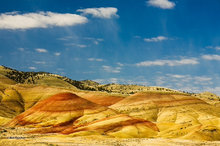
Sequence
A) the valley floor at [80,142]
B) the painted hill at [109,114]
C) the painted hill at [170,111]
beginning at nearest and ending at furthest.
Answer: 1. the valley floor at [80,142]
2. the painted hill at [109,114]
3. the painted hill at [170,111]

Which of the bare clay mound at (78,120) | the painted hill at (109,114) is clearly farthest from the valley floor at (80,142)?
the bare clay mound at (78,120)

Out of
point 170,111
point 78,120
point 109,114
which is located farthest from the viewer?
point 170,111

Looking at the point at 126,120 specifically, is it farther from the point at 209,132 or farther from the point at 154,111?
the point at 154,111

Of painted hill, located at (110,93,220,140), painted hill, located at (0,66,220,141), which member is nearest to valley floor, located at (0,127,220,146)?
painted hill, located at (0,66,220,141)

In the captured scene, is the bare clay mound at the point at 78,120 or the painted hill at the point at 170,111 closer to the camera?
the bare clay mound at the point at 78,120

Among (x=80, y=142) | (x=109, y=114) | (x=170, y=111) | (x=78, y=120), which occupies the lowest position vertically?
(x=80, y=142)

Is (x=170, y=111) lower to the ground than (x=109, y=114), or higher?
higher

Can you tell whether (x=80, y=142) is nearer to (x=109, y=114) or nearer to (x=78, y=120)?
(x=78, y=120)

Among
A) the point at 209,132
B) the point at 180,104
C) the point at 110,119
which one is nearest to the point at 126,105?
the point at 180,104

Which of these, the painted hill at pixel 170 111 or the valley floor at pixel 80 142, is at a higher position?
the painted hill at pixel 170 111

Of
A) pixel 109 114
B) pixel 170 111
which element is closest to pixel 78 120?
pixel 109 114

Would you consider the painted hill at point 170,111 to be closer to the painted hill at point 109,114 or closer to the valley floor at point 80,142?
the painted hill at point 109,114

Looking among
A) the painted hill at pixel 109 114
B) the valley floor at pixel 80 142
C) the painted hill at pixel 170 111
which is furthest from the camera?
the painted hill at pixel 170 111

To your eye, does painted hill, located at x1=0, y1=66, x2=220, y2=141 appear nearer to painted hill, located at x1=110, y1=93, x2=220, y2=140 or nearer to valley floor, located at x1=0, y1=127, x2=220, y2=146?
painted hill, located at x1=110, y1=93, x2=220, y2=140
